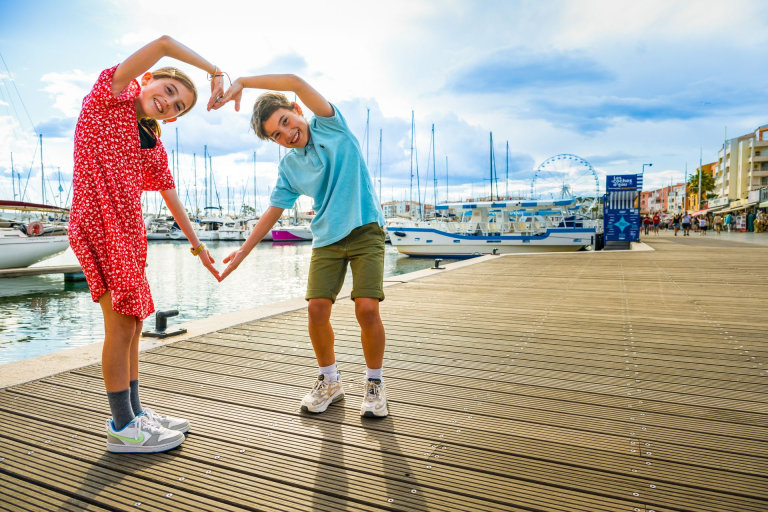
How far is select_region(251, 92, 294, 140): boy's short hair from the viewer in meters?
2.29

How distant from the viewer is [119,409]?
2002 mm

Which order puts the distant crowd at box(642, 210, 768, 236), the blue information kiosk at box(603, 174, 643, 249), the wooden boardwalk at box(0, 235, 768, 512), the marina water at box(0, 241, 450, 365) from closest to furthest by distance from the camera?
the wooden boardwalk at box(0, 235, 768, 512), the marina water at box(0, 241, 450, 365), the blue information kiosk at box(603, 174, 643, 249), the distant crowd at box(642, 210, 768, 236)

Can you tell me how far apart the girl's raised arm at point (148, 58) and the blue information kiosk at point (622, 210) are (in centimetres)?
1994

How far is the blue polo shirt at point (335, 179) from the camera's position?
2.37 meters

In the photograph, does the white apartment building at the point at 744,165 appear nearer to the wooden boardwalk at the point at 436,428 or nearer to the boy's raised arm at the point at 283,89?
the wooden boardwalk at the point at 436,428

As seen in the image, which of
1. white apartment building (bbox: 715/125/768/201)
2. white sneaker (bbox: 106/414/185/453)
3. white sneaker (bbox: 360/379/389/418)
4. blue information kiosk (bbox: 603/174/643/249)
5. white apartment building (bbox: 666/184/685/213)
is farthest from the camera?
white apartment building (bbox: 666/184/685/213)

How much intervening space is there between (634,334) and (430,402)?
7.93ft

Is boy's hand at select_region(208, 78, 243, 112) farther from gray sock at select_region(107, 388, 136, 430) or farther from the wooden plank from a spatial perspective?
the wooden plank

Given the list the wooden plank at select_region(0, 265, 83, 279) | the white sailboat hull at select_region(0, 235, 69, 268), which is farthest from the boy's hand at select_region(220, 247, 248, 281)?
the white sailboat hull at select_region(0, 235, 69, 268)

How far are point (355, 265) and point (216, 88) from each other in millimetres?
1004

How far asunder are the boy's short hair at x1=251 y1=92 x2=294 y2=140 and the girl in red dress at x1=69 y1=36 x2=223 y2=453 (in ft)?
1.07

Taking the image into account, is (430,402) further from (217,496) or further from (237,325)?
(237,325)

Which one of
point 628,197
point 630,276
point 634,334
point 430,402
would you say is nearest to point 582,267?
point 630,276

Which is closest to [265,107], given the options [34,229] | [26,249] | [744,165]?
[26,249]
